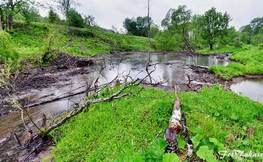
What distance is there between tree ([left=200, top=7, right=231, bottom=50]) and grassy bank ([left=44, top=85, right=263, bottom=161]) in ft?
104

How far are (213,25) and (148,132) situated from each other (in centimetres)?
3633

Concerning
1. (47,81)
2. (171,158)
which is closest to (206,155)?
(171,158)

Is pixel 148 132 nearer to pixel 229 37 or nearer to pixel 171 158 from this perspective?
pixel 171 158

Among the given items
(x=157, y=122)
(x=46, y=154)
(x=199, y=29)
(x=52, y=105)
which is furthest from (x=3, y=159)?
(x=199, y=29)

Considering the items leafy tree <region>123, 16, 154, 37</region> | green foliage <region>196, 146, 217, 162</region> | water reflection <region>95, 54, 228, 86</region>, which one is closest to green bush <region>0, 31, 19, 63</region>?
water reflection <region>95, 54, 228, 86</region>

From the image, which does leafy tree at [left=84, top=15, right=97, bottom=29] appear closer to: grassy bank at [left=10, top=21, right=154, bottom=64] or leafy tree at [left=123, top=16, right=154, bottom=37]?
grassy bank at [left=10, top=21, right=154, bottom=64]

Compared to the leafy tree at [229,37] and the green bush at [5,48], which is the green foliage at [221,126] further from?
the leafy tree at [229,37]

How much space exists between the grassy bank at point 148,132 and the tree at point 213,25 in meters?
31.6

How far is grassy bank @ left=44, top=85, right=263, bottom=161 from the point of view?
73.4 inches

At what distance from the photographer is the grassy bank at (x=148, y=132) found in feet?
6.12

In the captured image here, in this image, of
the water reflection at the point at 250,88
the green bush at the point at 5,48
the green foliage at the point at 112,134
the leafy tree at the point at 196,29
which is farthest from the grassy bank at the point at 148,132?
the leafy tree at the point at 196,29

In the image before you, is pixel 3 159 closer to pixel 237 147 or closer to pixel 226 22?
pixel 237 147

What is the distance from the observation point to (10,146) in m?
2.73

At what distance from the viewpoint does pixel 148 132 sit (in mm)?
2590
